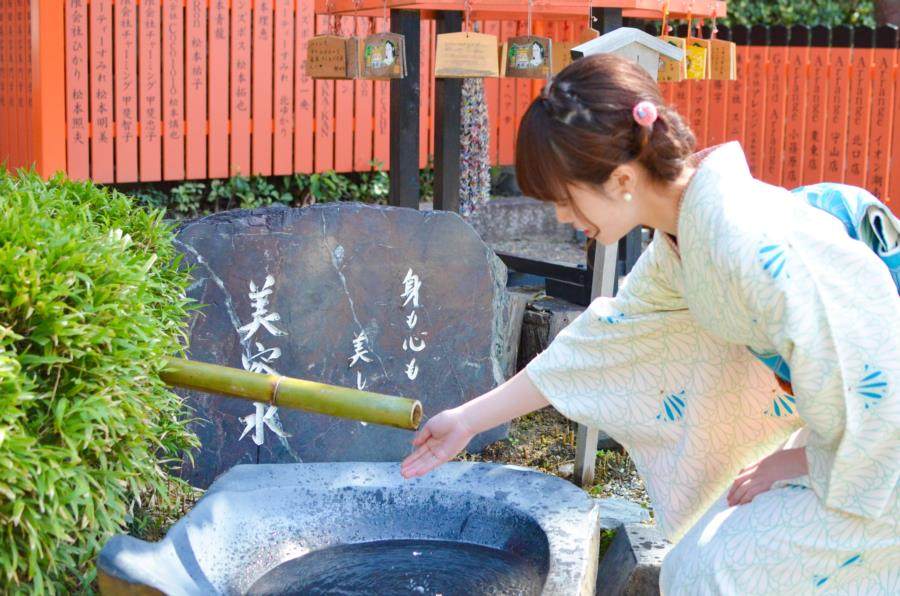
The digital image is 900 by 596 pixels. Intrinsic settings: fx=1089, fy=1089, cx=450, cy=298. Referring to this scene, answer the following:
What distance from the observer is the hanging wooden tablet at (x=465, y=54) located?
4.27 metres

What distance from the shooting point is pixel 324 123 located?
8.16 metres

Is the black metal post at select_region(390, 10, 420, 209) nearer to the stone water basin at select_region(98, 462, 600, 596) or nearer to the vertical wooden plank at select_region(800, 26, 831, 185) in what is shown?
the stone water basin at select_region(98, 462, 600, 596)

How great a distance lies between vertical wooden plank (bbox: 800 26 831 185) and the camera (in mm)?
8492

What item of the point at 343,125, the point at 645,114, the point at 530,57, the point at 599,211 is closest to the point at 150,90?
the point at 343,125

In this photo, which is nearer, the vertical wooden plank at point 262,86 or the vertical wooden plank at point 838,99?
the vertical wooden plank at point 262,86

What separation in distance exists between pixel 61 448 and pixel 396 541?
110 cm

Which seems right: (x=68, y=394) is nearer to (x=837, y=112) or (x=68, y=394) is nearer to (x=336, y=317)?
(x=336, y=317)

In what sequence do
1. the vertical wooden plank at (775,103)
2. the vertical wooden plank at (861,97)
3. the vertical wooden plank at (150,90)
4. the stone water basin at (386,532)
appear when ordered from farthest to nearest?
the vertical wooden plank at (775,103), the vertical wooden plank at (861,97), the vertical wooden plank at (150,90), the stone water basin at (386,532)

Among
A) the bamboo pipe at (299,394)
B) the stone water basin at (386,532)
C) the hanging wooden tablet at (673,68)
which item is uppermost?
the hanging wooden tablet at (673,68)

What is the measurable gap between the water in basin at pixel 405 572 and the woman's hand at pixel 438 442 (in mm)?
407

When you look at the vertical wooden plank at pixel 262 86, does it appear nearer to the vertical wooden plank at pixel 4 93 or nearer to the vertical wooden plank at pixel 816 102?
the vertical wooden plank at pixel 4 93

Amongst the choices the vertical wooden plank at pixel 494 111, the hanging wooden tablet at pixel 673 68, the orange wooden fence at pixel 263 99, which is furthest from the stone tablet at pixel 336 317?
the vertical wooden plank at pixel 494 111

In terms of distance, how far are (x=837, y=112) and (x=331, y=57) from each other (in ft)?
16.7

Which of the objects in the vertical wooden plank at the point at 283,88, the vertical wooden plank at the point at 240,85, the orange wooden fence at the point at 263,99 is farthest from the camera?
the vertical wooden plank at the point at 283,88
